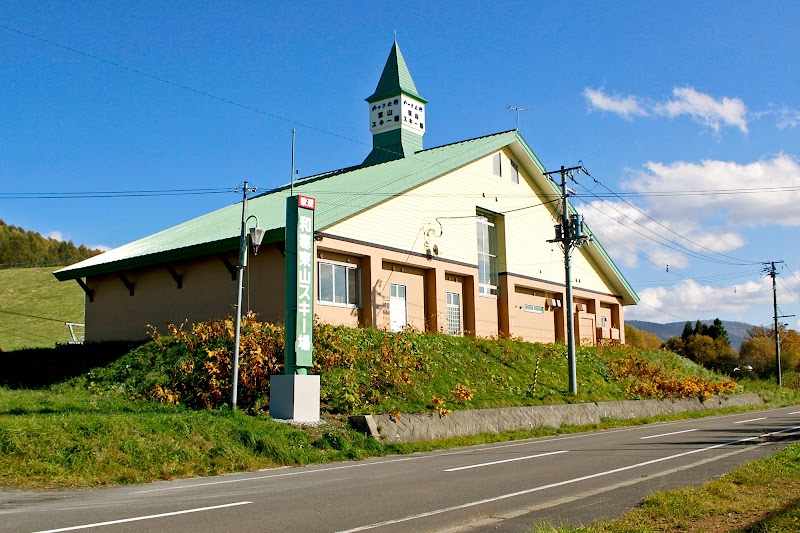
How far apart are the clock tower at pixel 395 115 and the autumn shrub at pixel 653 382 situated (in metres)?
13.5

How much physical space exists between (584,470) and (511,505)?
3.55 m

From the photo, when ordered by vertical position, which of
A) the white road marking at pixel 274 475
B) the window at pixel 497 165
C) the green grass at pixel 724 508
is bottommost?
the white road marking at pixel 274 475

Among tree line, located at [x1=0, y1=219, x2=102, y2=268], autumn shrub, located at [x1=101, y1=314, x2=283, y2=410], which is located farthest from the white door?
tree line, located at [x1=0, y1=219, x2=102, y2=268]

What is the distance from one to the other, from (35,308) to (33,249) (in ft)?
133

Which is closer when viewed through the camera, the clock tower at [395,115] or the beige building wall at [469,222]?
the beige building wall at [469,222]

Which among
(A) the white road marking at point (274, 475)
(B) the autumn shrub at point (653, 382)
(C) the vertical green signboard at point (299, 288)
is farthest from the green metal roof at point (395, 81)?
(A) the white road marking at point (274, 475)

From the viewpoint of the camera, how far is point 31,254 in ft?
277

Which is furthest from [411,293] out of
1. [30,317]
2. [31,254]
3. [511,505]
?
[31,254]

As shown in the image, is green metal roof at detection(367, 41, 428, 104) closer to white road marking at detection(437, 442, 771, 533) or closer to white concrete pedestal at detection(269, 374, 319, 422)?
white concrete pedestal at detection(269, 374, 319, 422)

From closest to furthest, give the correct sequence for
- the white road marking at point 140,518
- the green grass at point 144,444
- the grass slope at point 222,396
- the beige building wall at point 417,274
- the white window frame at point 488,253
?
the white road marking at point 140,518, the green grass at point 144,444, the grass slope at point 222,396, the beige building wall at point 417,274, the white window frame at point 488,253

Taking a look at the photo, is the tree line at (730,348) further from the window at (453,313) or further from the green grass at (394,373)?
the green grass at (394,373)

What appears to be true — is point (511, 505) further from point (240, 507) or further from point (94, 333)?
point (94, 333)

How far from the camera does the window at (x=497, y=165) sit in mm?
32094

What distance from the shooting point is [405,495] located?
31.0ft
